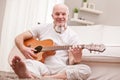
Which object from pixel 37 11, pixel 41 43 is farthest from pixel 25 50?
pixel 37 11

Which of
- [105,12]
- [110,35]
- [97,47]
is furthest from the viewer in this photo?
[105,12]

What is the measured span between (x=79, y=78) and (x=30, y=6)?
1604 mm

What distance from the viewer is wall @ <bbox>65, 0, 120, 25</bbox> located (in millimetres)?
3008

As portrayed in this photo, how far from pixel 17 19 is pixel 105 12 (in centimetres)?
109

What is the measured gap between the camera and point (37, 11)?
300cm

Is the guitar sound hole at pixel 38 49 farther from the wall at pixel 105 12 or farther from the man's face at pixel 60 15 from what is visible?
the wall at pixel 105 12

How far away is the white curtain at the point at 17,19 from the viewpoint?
3.00 metres

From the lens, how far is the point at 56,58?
1852 mm

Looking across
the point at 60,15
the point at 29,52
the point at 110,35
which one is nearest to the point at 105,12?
the point at 110,35

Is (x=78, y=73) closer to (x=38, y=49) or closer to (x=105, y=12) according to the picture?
(x=38, y=49)

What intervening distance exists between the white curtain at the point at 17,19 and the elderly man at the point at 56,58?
1.01m

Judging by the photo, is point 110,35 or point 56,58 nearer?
point 56,58

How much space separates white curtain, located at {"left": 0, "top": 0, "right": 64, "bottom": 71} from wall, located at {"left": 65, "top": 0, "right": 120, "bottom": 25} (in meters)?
0.43

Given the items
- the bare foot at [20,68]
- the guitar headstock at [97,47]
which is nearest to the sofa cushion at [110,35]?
the guitar headstock at [97,47]
